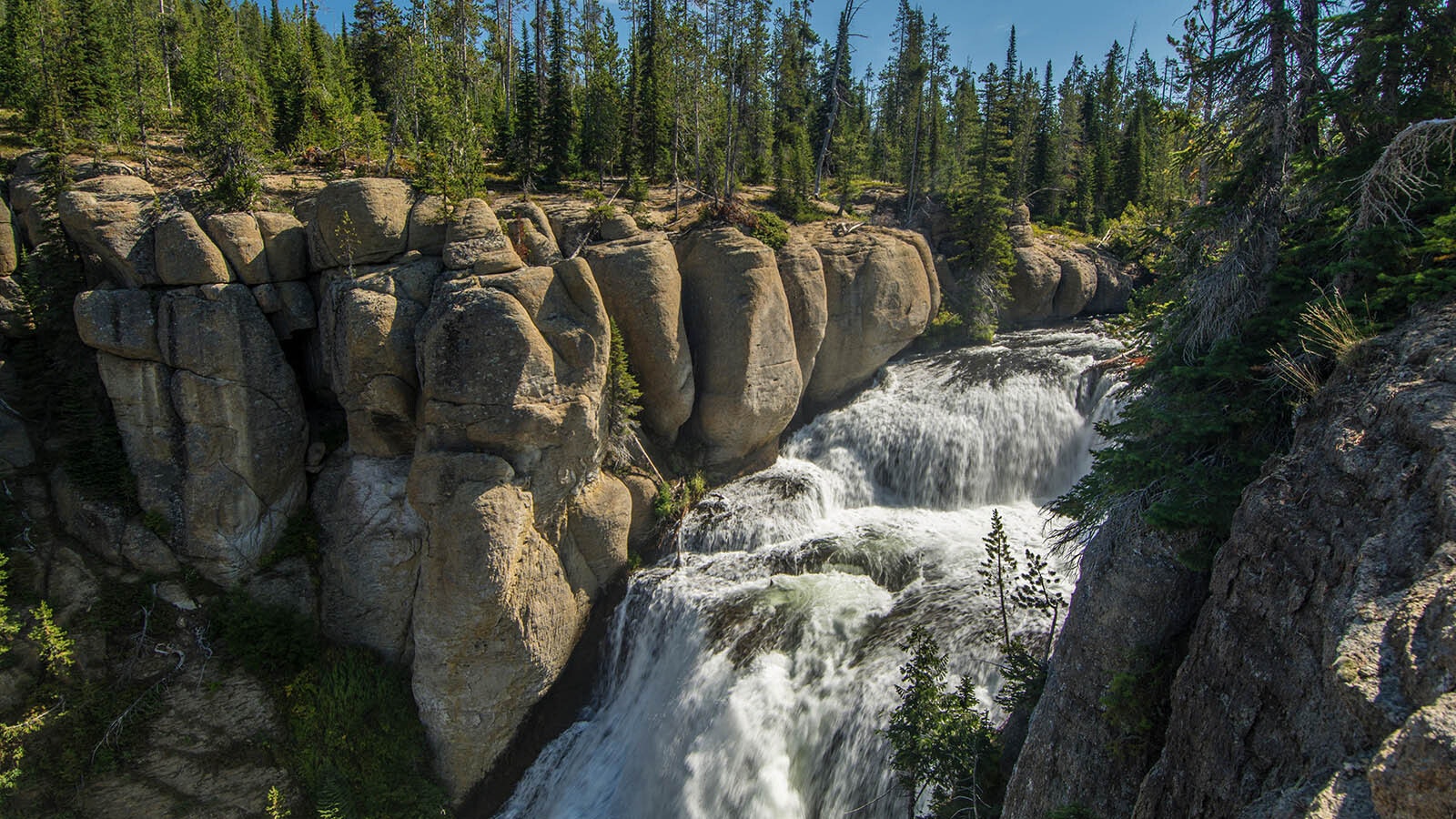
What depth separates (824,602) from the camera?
14.5 metres

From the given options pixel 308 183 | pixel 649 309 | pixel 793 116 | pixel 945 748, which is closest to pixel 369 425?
pixel 649 309

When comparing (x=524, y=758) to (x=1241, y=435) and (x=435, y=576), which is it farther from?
(x=1241, y=435)

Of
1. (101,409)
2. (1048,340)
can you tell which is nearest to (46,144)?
(101,409)

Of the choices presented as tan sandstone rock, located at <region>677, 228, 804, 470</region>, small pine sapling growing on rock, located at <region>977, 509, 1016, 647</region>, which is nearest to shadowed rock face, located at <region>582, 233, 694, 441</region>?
tan sandstone rock, located at <region>677, 228, 804, 470</region>

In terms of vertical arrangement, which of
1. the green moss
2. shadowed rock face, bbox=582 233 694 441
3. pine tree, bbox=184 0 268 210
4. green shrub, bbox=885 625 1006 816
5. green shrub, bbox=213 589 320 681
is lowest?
green shrub, bbox=213 589 320 681

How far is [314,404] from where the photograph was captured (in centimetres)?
1731

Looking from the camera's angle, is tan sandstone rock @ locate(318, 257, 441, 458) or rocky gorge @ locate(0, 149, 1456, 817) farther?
tan sandstone rock @ locate(318, 257, 441, 458)

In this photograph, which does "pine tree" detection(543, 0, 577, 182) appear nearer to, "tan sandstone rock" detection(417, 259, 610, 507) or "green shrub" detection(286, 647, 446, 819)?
"tan sandstone rock" detection(417, 259, 610, 507)

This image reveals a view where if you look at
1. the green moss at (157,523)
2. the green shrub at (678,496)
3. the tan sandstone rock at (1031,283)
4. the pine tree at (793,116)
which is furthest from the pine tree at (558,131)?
the tan sandstone rock at (1031,283)

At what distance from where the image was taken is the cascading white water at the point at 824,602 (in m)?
12.1

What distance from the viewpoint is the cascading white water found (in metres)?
12.1

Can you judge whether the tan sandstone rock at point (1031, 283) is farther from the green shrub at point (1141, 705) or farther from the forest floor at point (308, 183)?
the green shrub at point (1141, 705)

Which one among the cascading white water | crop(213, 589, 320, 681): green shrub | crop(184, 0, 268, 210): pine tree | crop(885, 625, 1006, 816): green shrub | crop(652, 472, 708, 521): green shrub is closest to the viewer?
crop(885, 625, 1006, 816): green shrub

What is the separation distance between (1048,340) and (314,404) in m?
25.5
